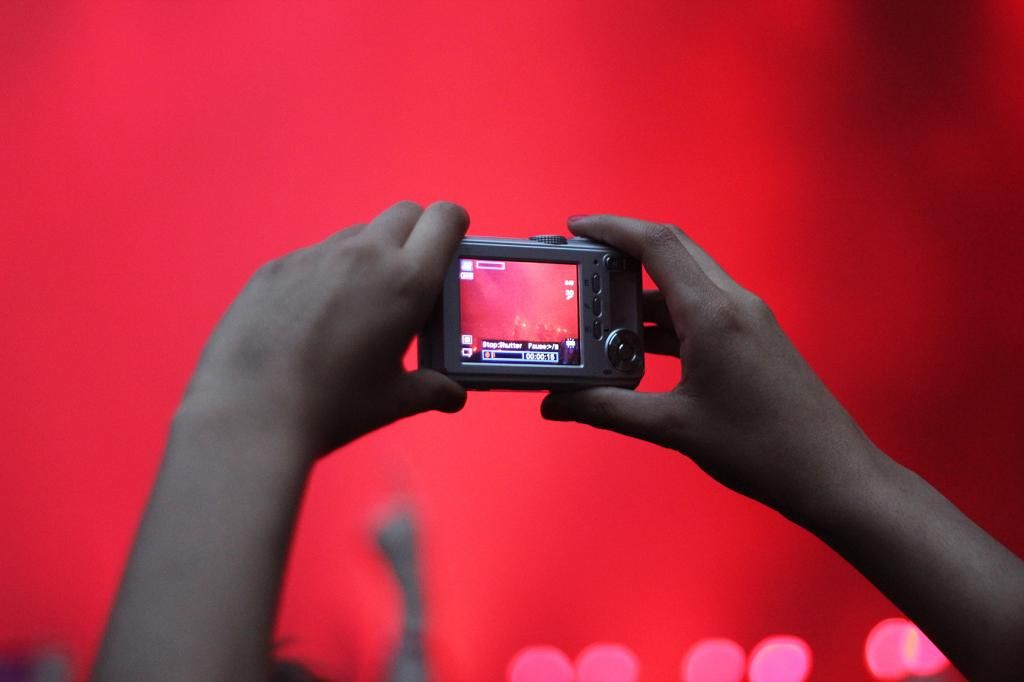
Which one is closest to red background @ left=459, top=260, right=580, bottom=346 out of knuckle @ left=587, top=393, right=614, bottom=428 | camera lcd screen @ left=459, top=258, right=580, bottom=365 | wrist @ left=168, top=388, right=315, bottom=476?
camera lcd screen @ left=459, top=258, right=580, bottom=365

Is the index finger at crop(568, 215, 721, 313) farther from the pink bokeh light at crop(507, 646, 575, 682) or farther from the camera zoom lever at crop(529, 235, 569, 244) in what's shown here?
the pink bokeh light at crop(507, 646, 575, 682)

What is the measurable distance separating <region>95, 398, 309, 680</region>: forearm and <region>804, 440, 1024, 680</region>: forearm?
46 centimetres

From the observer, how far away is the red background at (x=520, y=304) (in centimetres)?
101

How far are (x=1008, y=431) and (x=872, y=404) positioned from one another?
482 millimetres

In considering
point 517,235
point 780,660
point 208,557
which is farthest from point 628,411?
point 780,660

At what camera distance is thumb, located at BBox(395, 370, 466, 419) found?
2.11ft

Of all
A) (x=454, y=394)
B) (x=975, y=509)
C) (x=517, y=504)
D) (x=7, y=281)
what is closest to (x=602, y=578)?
(x=517, y=504)

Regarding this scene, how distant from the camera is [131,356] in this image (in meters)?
2.10

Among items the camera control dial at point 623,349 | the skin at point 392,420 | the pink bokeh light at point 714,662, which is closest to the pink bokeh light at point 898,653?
the pink bokeh light at point 714,662

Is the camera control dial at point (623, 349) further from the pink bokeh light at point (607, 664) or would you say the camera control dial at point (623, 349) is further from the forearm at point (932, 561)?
the pink bokeh light at point (607, 664)

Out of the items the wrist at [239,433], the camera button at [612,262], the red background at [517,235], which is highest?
the red background at [517,235]

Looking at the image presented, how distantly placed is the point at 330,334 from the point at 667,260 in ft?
1.47

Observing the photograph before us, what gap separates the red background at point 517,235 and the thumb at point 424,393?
1168mm

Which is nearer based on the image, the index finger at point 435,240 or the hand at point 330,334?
the hand at point 330,334
